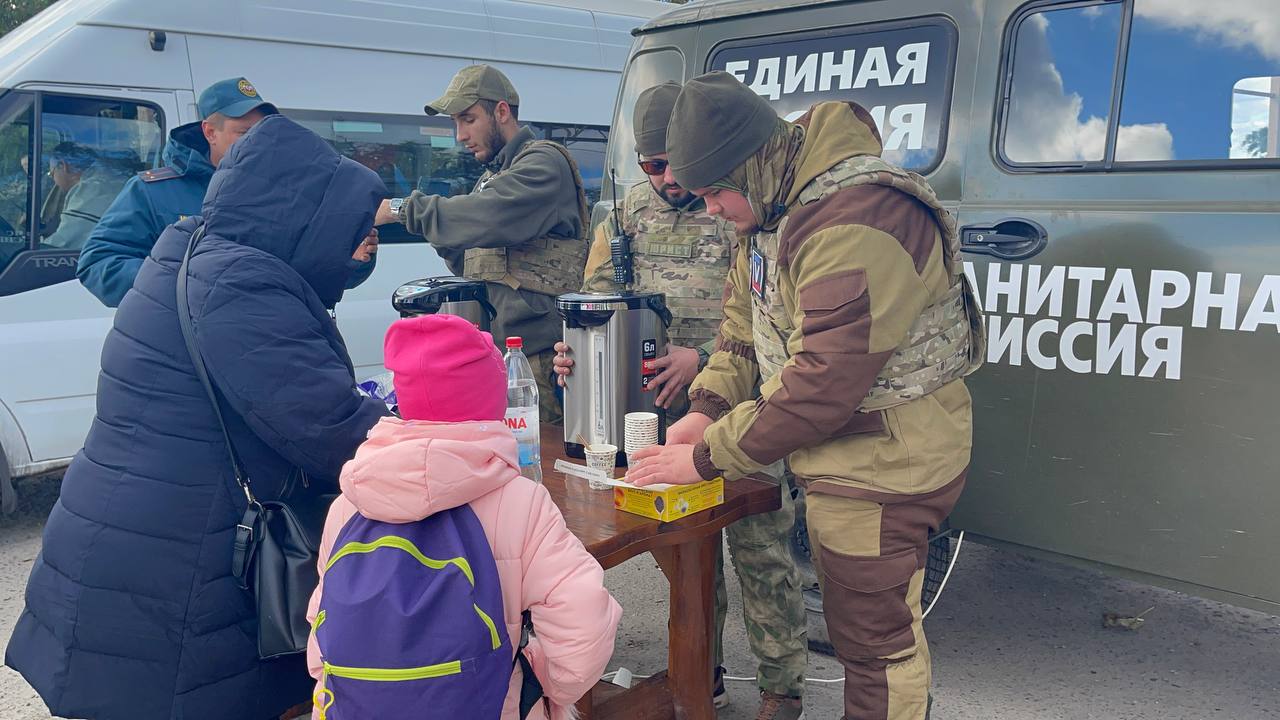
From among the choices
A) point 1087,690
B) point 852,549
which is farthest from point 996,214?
point 1087,690

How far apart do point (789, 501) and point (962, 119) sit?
1.38 metres

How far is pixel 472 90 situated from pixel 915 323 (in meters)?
2.08

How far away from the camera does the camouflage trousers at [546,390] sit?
370cm

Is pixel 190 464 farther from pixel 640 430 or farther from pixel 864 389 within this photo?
pixel 864 389

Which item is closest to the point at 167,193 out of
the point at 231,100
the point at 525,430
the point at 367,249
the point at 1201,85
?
the point at 231,100

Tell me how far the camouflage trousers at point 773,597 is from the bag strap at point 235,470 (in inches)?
56.6

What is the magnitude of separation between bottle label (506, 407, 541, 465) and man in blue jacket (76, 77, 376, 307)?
1783 mm

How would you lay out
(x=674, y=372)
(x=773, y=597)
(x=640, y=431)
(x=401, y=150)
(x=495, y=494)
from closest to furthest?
(x=495, y=494) < (x=640, y=431) < (x=674, y=372) < (x=773, y=597) < (x=401, y=150)

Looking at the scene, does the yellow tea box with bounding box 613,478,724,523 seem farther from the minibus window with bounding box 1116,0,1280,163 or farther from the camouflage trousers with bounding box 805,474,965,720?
the minibus window with bounding box 1116,0,1280,163

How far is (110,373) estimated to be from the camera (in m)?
2.03

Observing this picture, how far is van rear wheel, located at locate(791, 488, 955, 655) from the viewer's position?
368 centimetres

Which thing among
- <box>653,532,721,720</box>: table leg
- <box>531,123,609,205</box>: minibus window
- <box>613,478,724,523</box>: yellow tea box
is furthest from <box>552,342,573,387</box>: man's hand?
<box>531,123,609,205</box>: minibus window

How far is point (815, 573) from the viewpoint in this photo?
3607 mm

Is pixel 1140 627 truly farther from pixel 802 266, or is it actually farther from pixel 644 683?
pixel 802 266
